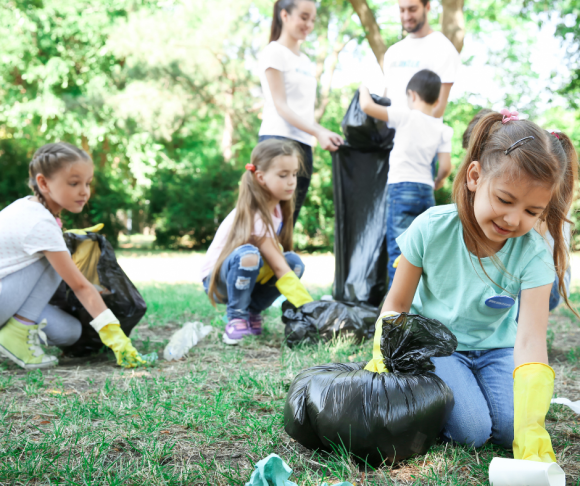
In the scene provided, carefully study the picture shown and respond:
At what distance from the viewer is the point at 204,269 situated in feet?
10.8

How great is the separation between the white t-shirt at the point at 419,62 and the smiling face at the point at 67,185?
1976 millimetres

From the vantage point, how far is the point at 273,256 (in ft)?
10.3

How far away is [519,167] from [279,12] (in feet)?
8.43

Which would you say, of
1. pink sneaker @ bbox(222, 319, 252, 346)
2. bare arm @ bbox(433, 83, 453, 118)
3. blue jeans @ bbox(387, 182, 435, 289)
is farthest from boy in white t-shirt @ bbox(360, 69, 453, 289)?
pink sneaker @ bbox(222, 319, 252, 346)

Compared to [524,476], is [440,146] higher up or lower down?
higher up

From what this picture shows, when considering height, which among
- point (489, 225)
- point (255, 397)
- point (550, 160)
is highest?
point (550, 160)

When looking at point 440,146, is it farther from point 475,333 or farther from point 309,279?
point 309,279

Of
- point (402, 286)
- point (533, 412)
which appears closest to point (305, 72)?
point (402, 286)

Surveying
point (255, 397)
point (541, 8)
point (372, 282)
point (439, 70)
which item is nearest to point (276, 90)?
point (439, 70)

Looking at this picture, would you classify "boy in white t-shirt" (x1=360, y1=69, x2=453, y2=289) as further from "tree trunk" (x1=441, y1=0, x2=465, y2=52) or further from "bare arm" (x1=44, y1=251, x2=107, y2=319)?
"tree trunk" (x1=441, y1=0, x2=465, y2=52)

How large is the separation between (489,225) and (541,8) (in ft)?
27.7

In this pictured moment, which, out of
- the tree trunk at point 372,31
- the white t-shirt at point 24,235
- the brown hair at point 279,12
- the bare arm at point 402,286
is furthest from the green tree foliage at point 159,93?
the bare arm at point 402,286

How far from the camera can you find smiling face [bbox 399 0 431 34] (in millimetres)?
3453

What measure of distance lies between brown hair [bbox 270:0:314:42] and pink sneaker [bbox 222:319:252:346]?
6.40 ft
